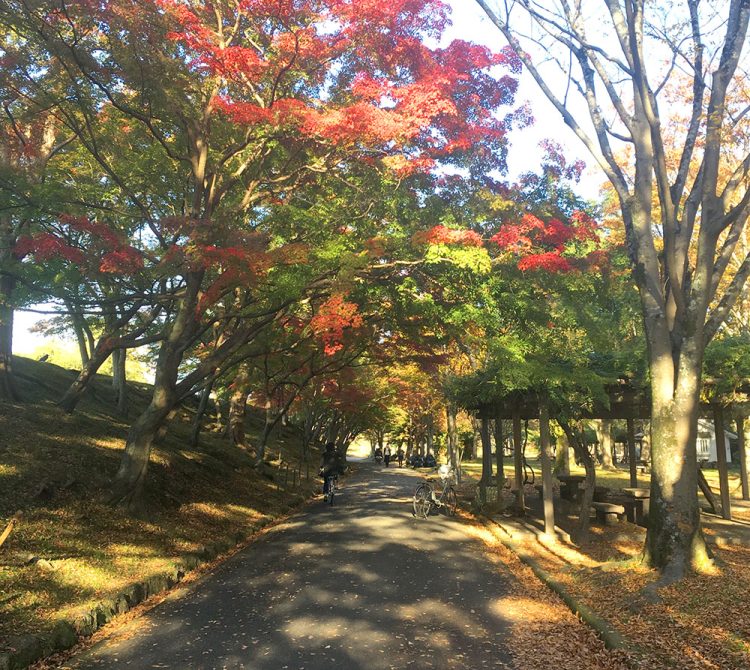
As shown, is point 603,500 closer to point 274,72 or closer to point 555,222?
point 555,222

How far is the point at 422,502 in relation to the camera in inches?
620

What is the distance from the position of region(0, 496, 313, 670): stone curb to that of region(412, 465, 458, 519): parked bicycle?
6.74 m

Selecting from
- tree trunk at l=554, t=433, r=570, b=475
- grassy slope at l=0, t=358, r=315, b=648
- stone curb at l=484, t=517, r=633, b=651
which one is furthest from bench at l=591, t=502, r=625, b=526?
tree trunk at l=554, t=433, r=570, b=475

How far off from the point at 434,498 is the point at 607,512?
4.60 m

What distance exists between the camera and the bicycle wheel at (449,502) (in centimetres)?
1700

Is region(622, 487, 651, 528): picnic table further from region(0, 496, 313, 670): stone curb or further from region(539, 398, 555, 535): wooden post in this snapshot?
region(0, 496, 313, 670): stone curb

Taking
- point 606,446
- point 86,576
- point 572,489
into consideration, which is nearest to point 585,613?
point 86,576

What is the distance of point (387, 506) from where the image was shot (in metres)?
18.3

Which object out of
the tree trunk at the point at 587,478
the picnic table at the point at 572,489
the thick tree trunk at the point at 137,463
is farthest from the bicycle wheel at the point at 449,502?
the thick tree trunk at the point at 137,463

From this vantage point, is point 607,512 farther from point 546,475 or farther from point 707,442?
point 707,442

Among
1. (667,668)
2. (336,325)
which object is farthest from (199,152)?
(667,668)

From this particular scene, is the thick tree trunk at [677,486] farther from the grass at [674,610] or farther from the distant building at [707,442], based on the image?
the distant building at [707,442]

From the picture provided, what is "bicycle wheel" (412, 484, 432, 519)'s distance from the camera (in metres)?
15.7

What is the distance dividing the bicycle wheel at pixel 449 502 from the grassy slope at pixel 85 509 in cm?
500
